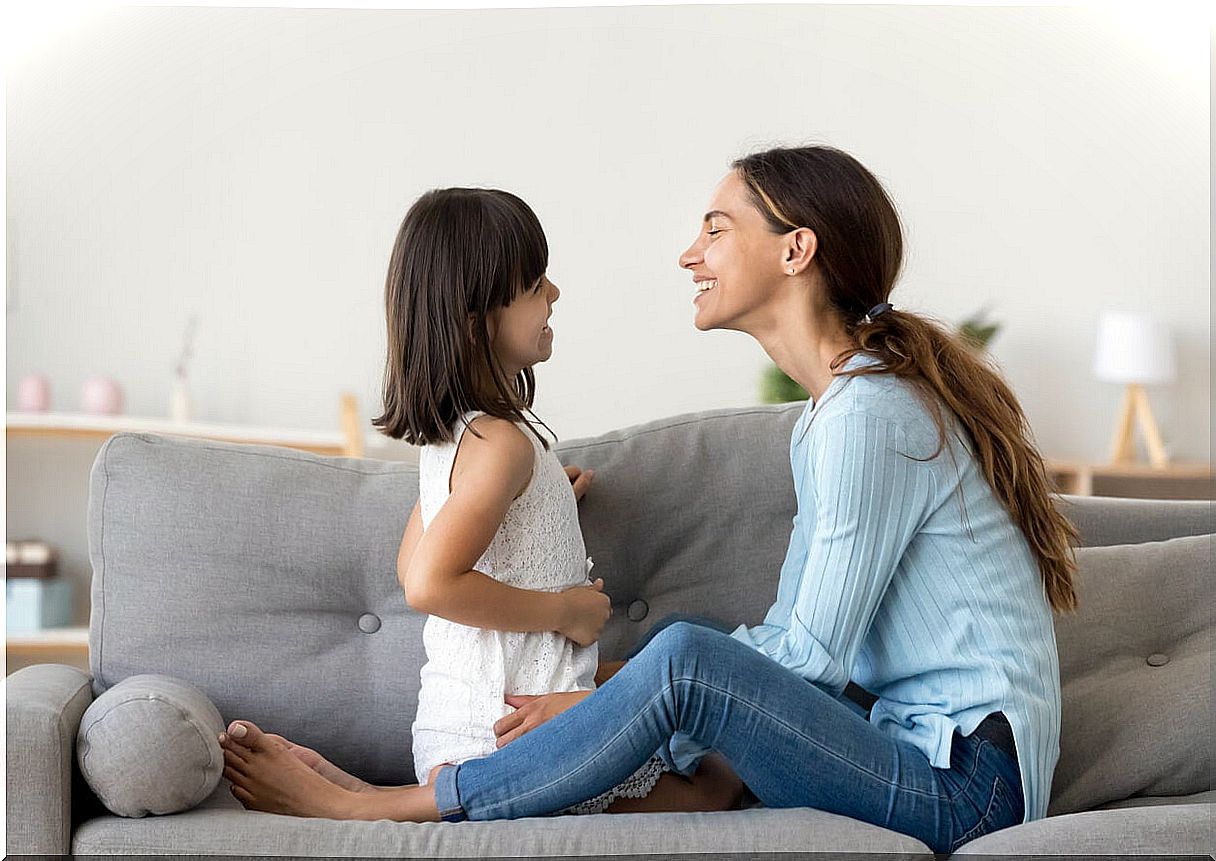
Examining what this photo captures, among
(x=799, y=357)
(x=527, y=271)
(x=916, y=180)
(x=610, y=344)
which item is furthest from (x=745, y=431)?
(x=916, y=180)

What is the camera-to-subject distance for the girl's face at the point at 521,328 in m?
1.56

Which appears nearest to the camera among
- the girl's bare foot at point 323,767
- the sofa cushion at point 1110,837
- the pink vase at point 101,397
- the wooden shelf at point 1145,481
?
the sofa cushion at point 1110,837

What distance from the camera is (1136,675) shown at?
5.46ft

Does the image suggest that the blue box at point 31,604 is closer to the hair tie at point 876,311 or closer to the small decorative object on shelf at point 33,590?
the small decorative object on shelf at point 33,590

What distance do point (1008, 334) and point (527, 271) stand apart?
275 centimetres

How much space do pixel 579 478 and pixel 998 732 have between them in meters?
0.65

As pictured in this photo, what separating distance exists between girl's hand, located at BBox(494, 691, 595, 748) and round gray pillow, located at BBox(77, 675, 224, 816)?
319 millimetres

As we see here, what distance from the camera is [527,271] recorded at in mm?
1555

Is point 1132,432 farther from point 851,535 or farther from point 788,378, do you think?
point 851,535

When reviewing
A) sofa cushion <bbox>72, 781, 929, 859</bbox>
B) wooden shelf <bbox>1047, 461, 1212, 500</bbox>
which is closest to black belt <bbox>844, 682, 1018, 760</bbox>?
sofa cushion <bbox>72, 781, 929, 859</bbox>

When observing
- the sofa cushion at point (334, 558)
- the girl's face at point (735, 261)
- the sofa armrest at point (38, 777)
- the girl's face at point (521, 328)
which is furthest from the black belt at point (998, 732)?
the sofa armrest at point (38, 777)

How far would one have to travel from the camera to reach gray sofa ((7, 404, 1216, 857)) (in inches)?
63.3

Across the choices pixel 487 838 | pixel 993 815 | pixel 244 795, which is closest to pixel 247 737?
pixel 244 795

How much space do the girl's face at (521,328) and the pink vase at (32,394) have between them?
2440 millimetres
